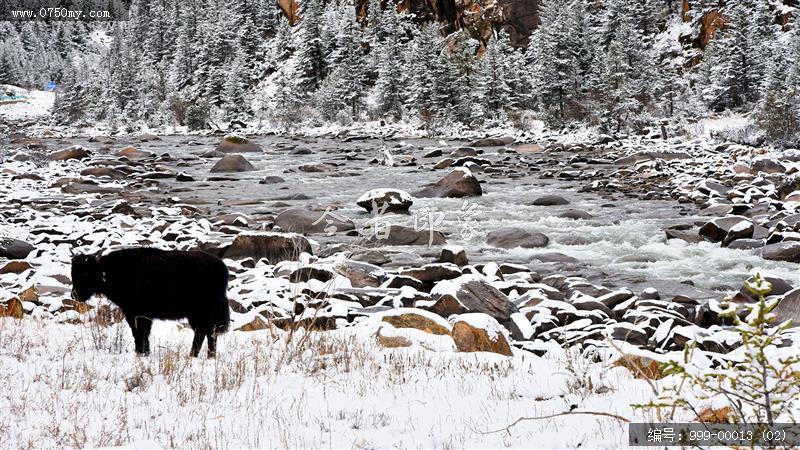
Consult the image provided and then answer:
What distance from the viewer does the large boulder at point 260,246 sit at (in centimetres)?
1098

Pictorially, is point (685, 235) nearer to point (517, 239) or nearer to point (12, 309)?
point (517, 239)

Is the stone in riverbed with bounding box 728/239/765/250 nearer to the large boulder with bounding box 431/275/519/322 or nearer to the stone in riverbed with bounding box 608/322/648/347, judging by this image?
the stone in riverbed with bounding box 608/322/648/347

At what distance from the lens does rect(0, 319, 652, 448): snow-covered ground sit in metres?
3.19

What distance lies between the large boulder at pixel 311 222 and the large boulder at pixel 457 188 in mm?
4616

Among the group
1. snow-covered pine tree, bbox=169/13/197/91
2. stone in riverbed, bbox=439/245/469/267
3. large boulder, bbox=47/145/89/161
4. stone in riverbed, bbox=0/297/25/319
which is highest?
snow-covered pine tree, bbox=169/13/197/91

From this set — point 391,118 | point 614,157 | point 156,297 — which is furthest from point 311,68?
point 156,297

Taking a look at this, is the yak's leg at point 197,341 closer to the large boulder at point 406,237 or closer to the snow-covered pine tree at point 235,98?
the large boulder at point 406,237


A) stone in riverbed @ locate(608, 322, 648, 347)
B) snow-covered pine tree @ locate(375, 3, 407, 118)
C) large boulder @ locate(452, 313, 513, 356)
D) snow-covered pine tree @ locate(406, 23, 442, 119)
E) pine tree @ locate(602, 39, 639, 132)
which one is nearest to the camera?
large boulder @ locate(452, 313, 513, 356)

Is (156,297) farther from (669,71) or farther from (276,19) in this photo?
(276,19)

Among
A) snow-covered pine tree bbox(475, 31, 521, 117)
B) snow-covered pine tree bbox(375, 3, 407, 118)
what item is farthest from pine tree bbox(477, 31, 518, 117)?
snow-covered pine tree bbox(375, 3, 407, 118)

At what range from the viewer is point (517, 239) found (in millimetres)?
13031

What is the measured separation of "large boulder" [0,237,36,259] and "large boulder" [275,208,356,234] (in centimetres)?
521

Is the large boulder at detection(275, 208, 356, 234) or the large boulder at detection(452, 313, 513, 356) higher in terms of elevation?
the large boulder at detection(452, 313, 513, 356)

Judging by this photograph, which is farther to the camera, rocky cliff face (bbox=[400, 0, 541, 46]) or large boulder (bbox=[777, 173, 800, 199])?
rocky cliff face (bbox=[400, 0, 541, 46])
